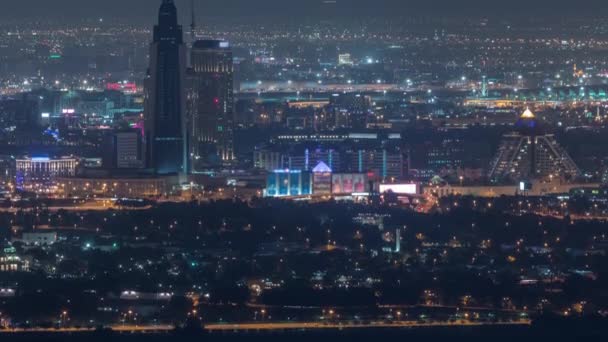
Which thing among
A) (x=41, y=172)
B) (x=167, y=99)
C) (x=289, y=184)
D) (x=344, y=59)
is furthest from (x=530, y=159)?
(x=344, y=59)

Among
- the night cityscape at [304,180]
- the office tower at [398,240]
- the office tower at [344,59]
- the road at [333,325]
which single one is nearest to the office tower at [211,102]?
the night cityscape at [304,180]

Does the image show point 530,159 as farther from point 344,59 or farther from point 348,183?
point 344,59

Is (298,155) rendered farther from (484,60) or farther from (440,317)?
(484,60)

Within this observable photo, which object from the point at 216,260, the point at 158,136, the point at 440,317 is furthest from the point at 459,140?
the point at 440,317

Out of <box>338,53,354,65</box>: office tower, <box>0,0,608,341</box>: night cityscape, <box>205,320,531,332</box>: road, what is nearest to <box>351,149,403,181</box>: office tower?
<box>0,0,608,341</box>: night cityscape

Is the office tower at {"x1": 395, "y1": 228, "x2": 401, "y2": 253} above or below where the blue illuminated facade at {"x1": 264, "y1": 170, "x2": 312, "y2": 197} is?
below

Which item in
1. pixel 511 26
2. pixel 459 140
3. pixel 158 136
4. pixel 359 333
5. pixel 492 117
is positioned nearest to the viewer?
pixel 359 333

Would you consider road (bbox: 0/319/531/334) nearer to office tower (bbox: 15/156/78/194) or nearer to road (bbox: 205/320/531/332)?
road (bbox: 205/320/531/332)
